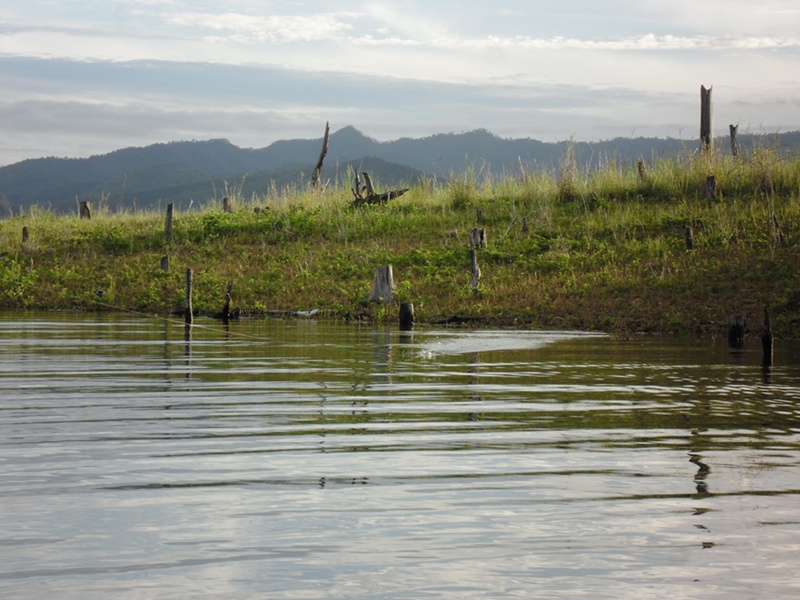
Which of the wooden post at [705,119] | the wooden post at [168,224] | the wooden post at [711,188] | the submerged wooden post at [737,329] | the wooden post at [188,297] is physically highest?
the wooden post at [705,119]

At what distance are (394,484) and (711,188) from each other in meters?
27.8

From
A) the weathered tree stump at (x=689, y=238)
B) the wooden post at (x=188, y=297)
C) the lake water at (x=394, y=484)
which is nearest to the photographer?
the lake water at (x=394, y=484)

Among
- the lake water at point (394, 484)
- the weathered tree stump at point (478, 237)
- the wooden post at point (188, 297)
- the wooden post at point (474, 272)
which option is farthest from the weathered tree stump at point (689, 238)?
the lake water at point (394, 484)

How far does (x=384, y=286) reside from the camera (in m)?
28.3

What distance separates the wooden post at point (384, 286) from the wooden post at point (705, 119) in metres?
13.1

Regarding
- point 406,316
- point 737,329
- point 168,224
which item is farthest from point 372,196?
point 737,329

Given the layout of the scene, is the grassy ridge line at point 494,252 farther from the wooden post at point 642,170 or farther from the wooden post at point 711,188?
the wooden post at point 711,188

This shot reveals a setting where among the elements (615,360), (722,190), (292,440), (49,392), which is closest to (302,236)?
(722,190)

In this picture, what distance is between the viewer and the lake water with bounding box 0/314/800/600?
195 inches

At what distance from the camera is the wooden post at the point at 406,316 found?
24391 mm

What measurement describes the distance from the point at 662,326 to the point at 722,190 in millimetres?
9864

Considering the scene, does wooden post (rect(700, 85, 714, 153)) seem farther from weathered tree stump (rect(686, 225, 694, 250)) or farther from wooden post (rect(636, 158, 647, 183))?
weathered tree stump (rect(686, 225, 694, 250))

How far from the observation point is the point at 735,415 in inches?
415

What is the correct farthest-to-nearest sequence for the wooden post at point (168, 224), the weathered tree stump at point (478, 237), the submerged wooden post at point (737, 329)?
the wooden post at point (168, 224) → the weathered tree stump at point (478, 237) → the submerged wooden post at point (737, 329)
